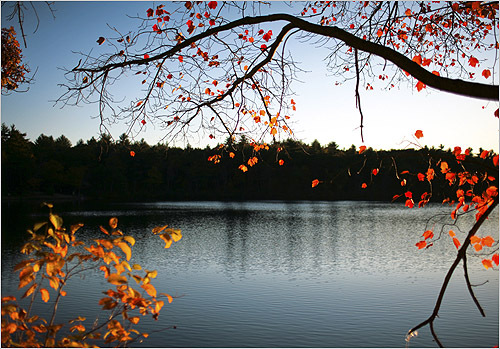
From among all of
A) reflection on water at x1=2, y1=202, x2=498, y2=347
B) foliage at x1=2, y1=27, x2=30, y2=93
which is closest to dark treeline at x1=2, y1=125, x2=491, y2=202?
reflection on water at x1=2, y1=202, x2=498, y2=347

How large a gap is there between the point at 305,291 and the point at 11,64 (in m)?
6.63

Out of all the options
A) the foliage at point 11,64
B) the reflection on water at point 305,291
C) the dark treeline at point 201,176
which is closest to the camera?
the foliage at point 11,64

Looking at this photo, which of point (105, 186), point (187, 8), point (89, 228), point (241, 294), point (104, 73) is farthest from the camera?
point (105, 186)

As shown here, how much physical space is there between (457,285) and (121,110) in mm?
8853

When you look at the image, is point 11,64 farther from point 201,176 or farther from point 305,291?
point 201,176

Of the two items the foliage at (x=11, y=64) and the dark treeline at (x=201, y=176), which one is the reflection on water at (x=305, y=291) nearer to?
the foliage at (x=11, y=64)

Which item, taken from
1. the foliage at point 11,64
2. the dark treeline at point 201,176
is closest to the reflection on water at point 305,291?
the foliage at point 11,64

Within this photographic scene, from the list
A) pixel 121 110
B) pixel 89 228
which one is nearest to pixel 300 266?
pixel 121 110

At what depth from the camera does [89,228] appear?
1912 centimetres

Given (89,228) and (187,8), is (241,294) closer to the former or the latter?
(187,8)

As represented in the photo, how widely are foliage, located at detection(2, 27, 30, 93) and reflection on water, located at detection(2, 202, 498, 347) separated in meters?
3.99

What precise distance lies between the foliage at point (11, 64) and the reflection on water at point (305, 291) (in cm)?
399

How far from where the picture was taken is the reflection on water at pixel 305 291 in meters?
7.04

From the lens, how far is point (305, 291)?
9523mm
